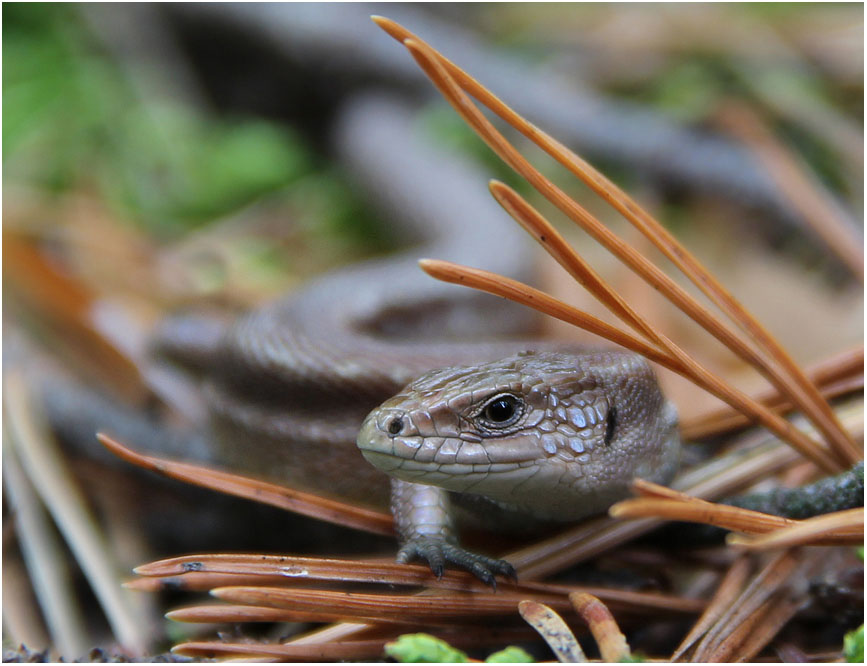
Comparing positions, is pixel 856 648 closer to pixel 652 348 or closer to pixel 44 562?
pixel 652 348

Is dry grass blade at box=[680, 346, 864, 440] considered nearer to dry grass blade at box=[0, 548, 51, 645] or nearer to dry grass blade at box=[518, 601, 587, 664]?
dry grass blade at box=[518, 601, 587, 664]

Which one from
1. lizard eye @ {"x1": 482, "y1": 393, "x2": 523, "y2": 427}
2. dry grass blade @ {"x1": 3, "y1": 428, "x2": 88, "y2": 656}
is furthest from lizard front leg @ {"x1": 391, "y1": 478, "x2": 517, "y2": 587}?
dry grass blade @ {"x1": 3, "y1": 428, "x2": 88, "y2": 656}

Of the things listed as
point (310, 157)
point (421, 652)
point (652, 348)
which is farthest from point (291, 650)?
point (310, 157)

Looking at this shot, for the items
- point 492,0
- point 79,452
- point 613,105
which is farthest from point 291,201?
point 492,0

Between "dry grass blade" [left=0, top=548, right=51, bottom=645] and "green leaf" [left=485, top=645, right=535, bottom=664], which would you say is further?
"dry grass blade" [left=0, top=548, right=51, bottom=645]

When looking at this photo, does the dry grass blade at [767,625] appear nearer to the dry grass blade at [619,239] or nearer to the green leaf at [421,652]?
the dry grass blade at [619,239]

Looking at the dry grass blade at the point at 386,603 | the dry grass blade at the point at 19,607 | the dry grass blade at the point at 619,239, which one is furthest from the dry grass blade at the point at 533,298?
the dry grass blade at the point at 19,607
